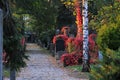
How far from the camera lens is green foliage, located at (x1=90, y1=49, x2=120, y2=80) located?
25.9 feet

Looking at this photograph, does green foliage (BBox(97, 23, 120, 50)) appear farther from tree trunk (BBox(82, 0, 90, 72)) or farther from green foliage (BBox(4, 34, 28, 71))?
tree trunk (BBox(82, 0, 90, 72))

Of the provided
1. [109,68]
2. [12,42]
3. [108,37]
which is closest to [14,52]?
[12,42]

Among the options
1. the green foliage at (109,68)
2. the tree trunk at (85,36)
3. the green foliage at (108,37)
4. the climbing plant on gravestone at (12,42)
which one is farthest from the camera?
the tree trunk at (85,36)

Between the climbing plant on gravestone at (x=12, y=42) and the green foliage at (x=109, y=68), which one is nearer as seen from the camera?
the green foliage at (x=109, y=68)

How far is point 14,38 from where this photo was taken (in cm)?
987

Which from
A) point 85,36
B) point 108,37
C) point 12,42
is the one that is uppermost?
point 12,42

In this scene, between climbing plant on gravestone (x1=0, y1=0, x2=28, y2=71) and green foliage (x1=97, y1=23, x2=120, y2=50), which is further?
green foliage (x1=97, y1=23, x2=120, y2=50)

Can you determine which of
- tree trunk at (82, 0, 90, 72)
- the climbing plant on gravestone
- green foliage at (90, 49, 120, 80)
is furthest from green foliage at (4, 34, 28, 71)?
tree trunk at (82, 0, 90, 72)

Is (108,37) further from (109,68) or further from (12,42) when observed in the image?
(109,68)

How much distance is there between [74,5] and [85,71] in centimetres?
606

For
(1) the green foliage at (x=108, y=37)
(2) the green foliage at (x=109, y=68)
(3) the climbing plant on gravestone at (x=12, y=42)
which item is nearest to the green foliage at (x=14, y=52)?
(3) the climbing plant on gravestone at (x=12, y=42)

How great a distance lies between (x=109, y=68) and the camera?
8055 millimetres

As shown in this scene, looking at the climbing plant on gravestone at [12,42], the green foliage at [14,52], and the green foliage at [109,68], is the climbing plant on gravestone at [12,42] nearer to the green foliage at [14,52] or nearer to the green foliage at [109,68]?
the green foliage at [14,52]

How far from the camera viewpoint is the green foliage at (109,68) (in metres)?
7.89
